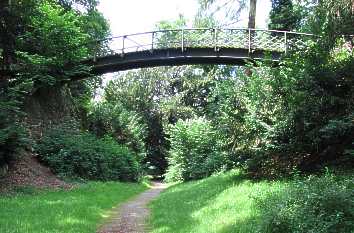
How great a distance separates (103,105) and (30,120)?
41.6 feet

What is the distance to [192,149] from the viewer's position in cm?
3522

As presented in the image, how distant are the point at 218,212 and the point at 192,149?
22.5 meters

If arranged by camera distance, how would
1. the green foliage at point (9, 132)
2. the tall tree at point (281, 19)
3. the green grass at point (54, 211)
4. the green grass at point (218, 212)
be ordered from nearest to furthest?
the green grass at point (218, 212) < the green grass at point (54, 211) < the green foliage at point (9, 132) < the tall tree at point (281, 19)

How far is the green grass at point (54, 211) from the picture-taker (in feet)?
38.0

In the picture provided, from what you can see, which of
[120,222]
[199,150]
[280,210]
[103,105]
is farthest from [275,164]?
[103,105]

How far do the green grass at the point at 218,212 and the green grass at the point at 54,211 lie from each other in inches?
83.6

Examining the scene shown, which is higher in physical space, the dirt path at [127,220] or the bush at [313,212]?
the bush at [313,212]

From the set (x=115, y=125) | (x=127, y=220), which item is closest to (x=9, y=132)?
(x=127, y=220)

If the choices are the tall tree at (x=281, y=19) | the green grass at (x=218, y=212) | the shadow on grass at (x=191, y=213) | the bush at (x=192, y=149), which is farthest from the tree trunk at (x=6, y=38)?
the tall tree at (x=281, y=19)

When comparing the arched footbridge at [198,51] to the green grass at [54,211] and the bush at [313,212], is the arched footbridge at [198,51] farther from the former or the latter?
the bush at [313,212]

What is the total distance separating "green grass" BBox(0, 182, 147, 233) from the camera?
11.6m

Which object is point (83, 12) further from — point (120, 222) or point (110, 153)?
point (120, 222)

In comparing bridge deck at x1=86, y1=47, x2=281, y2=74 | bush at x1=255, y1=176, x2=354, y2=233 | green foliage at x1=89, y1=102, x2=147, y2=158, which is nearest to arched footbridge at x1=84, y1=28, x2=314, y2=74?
bridge deck at x1=86, y1=47, x2=281, y2=74

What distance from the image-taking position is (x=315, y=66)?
14.8 m
